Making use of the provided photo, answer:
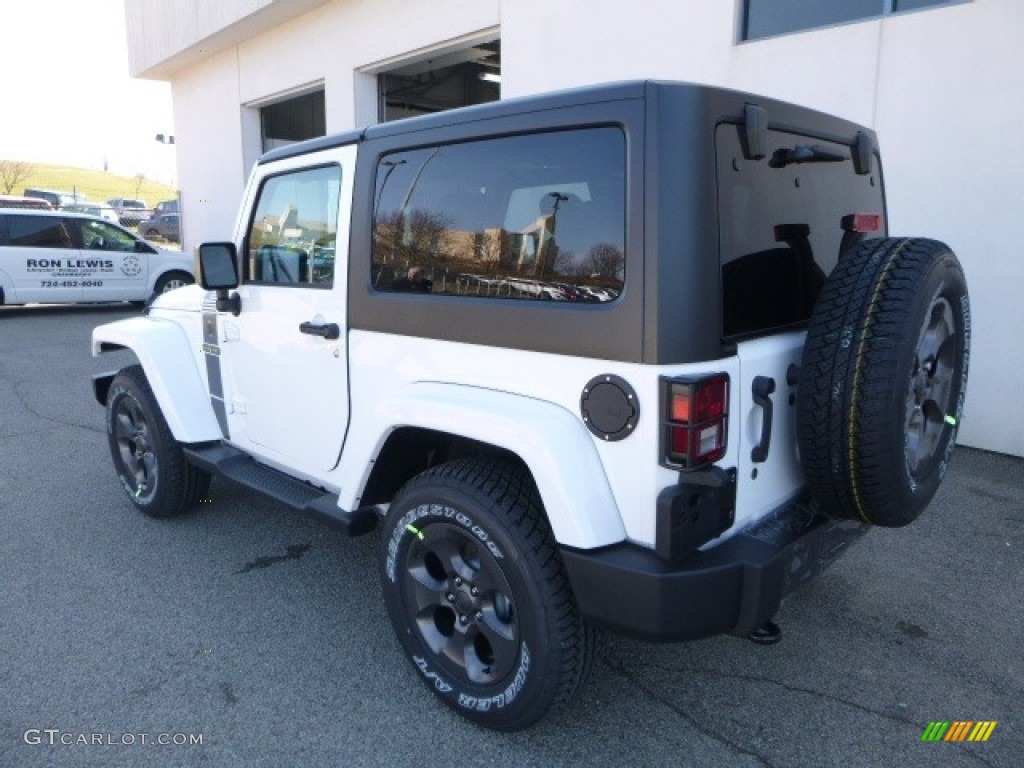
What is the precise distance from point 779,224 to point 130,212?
138 feet

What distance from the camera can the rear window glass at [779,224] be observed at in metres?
2.15

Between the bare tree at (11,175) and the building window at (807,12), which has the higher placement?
the bare tree at (11,175)

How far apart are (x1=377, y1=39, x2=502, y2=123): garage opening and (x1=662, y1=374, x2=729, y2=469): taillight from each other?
32.7ft

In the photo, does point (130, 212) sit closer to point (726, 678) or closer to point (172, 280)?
point (172, 280)

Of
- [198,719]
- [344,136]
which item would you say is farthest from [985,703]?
[344,136]

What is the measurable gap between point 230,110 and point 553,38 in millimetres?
9392

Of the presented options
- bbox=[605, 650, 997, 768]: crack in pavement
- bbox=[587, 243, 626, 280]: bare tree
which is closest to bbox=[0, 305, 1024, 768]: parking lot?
bbox=[605, 650, 997, 768]: crack in pavement

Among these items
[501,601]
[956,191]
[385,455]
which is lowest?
[501,601]

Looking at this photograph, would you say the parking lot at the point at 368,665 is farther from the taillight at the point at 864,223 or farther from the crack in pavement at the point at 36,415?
the crack in pavement at the point at 36,415

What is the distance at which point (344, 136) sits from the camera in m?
2.99

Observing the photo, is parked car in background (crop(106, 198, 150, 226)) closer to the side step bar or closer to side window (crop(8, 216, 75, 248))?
side window (crop(8, 216, 75, 248))

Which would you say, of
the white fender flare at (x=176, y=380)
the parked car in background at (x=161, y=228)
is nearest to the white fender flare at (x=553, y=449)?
the white fender flare at (x=176, y=380)

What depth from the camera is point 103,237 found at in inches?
505

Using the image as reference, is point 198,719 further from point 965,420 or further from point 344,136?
point 965,420
